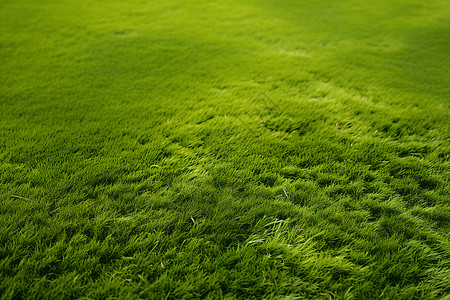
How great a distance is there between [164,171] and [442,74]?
11.8 feet

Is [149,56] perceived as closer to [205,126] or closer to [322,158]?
[205,126]

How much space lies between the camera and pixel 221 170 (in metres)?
2.01

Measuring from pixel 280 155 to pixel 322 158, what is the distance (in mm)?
309

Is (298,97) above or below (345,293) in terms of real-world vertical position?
above

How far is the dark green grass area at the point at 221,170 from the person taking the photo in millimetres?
1372

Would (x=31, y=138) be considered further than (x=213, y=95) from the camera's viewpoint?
No

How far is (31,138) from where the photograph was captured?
2.21 meters

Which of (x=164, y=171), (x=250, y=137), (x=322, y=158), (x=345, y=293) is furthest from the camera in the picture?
(x=250, y=137)

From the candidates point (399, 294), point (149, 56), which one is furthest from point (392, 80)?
point (149, 56)

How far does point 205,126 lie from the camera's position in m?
2.46

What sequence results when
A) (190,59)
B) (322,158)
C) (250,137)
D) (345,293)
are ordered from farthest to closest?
(190,59), (250,137), (322,158), (345,293)

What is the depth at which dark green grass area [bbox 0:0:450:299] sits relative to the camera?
137 centimetres

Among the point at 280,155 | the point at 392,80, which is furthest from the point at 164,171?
the point at 392,80

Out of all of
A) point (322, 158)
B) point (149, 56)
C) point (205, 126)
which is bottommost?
point (322, 158)
